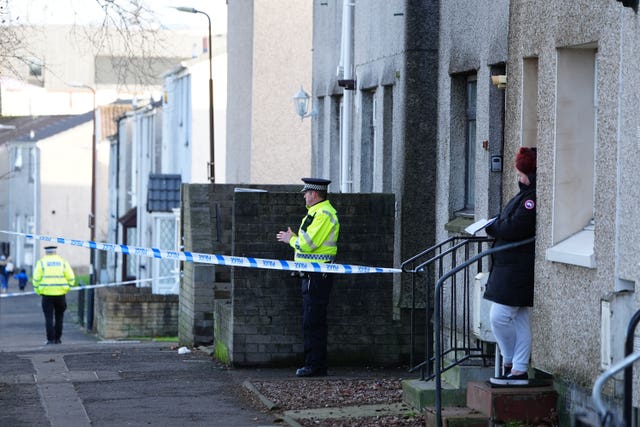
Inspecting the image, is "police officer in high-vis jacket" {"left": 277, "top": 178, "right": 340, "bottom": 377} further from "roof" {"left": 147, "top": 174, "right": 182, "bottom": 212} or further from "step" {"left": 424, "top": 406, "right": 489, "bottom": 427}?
"roof" {"left": 147, "top": 174, "right": 182, "bottom": 212}

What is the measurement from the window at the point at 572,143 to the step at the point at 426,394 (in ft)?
5.40

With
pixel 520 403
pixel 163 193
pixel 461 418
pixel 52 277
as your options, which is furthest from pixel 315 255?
pixel 163 193

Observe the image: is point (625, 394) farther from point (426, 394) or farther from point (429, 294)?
point (429, 294)

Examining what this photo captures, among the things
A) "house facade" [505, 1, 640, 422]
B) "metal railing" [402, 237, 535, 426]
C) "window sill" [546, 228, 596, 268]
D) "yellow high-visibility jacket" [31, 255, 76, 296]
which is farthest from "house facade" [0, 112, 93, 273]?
"window sill" [546, 228, 596, 268]

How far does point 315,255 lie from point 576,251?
477 centimetres

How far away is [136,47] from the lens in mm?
13625

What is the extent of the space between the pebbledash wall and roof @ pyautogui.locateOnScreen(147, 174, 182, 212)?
85.3 ft

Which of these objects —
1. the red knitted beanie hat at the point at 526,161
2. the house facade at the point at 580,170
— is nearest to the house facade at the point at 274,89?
the house facade at the point at 580,170

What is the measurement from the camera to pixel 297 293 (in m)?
14.3

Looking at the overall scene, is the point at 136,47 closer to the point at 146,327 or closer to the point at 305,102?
the point at 305,102

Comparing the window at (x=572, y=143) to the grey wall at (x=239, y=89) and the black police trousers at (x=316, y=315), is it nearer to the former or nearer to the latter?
the black police trousers at (x=316, y=315)

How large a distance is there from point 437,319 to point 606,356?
1693 mm

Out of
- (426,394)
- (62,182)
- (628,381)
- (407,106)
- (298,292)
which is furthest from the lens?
(62,182)

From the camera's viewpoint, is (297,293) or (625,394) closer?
(625,394)
